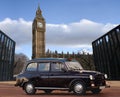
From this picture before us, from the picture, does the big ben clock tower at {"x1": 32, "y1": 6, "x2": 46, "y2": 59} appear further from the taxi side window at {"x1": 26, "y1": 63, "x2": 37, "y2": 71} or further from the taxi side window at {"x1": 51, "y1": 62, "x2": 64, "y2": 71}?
the taxi side window at {"x1": 51, "y1": 62, "x2": 64, "y2": 71}

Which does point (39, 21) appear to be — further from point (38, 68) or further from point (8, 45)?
point (38, 68)

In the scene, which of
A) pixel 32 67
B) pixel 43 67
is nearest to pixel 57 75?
pixel 43 67

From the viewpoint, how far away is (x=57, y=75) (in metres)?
15.0

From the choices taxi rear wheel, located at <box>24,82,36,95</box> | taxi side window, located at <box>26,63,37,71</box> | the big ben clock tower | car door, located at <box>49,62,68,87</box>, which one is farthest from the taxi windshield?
the big ben clock tower

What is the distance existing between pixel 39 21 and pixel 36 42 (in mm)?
12307

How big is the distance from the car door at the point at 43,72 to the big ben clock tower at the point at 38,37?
13447cm

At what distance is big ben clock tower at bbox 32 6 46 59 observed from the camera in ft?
501

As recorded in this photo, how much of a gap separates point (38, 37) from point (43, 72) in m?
141

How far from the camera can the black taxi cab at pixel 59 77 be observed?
14242 mm

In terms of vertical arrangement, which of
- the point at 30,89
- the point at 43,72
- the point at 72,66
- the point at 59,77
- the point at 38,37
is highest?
the point at 38,37

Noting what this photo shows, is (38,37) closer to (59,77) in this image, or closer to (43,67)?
(43,67)

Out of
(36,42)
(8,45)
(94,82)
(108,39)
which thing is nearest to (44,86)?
(94,82)

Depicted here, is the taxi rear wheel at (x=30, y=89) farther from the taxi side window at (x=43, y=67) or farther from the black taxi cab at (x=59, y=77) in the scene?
the taxi side window at (x=43, y=67)

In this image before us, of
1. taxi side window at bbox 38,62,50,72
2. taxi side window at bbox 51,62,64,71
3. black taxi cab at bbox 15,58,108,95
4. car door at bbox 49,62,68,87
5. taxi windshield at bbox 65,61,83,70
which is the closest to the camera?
black taxi cab at bbox 15,58,108,95
